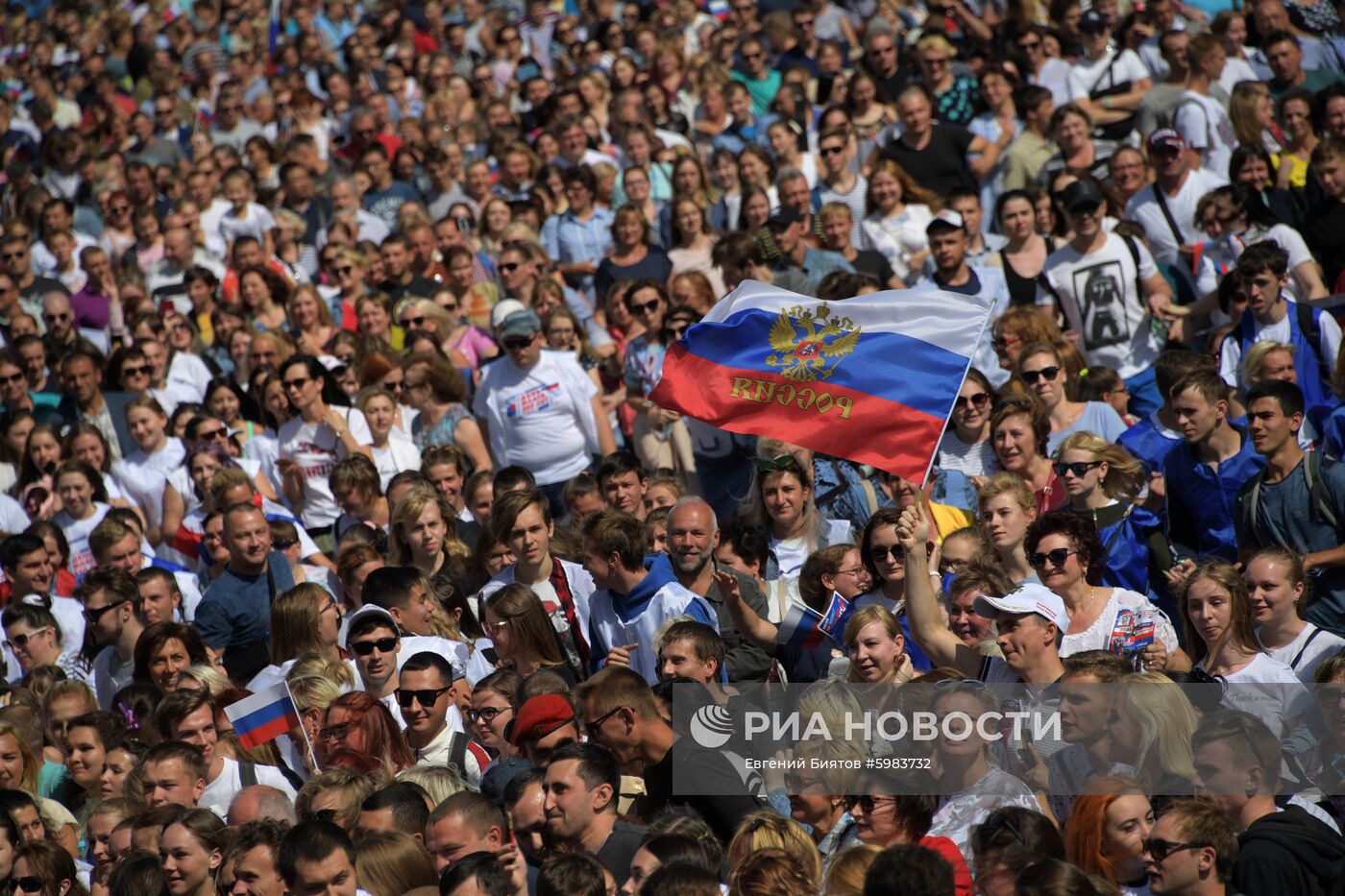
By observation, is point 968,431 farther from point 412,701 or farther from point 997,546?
point 412,701

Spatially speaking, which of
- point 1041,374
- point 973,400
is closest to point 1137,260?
point 1041,374

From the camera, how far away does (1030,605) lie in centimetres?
692

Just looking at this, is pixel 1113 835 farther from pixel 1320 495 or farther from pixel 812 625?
pixel 1320 495

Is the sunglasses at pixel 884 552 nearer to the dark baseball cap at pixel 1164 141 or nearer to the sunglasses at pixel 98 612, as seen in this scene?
the sunglasses at pixel 98 612

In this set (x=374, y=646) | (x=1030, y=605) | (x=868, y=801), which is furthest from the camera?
(x=374, y=646)

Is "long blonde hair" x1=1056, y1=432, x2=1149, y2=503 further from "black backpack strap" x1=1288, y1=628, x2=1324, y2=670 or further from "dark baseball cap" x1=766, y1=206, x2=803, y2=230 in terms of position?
"dark baseball cap" x1=766, y1=206, x2=803, y2=230

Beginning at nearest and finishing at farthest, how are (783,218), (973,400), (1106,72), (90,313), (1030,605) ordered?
(1030,605), (973,400), (783,218), (1106,72), (90,313)

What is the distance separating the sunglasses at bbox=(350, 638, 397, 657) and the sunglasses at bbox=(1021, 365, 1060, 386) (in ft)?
12.2

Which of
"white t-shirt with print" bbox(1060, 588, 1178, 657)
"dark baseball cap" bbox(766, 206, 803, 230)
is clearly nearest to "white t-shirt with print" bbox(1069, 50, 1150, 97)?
"dark baseball cap" bbox(766, 206, 803, 230)

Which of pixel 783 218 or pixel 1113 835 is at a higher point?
pixel 1113 835

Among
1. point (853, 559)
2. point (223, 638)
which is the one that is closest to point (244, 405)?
point (223, 638)

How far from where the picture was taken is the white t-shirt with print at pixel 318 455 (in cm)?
1213

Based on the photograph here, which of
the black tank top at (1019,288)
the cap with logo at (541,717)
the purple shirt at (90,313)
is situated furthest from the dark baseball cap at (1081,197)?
the purple shirt at (90,313)

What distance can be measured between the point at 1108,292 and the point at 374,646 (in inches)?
217
